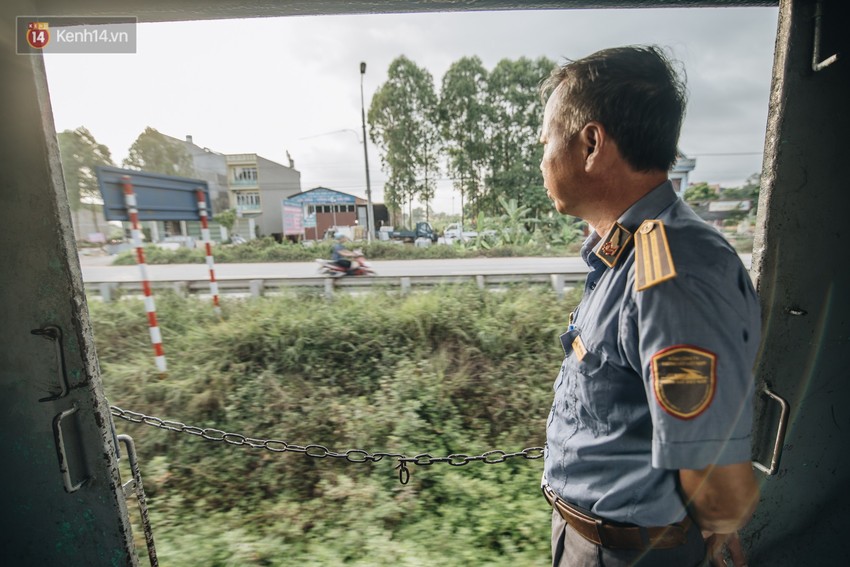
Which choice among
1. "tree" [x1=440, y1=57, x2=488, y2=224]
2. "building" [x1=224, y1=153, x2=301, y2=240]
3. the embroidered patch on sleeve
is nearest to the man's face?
the embroidered patch on sleeve

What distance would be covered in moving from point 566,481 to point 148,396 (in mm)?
4518

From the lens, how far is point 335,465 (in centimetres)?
329

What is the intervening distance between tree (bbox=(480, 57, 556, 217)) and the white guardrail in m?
16.2

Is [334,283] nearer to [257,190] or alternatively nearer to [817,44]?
[817,44]

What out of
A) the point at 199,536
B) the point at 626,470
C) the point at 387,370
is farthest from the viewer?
the point at 387,370

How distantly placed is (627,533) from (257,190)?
4075cm

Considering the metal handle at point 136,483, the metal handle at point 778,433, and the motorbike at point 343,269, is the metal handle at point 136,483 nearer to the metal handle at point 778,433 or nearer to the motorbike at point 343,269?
the metal handle at point 778,433

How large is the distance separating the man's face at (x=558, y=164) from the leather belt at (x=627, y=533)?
0.92m

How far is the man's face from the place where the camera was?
1212 millimetres

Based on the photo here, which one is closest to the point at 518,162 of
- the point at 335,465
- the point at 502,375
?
the point at 502,375

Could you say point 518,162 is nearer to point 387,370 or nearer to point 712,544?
point 387,370

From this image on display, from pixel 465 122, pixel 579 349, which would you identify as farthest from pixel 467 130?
pixel 579 349

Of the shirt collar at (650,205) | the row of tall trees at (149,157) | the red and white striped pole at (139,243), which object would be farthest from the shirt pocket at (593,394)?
the row of tall trees at (149,157)

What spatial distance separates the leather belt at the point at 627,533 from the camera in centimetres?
107
